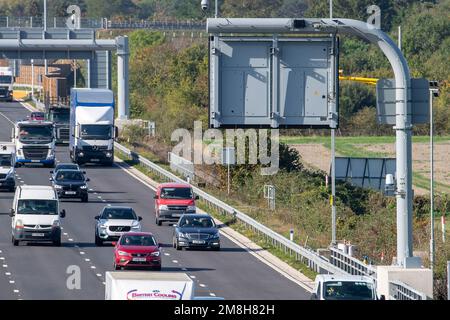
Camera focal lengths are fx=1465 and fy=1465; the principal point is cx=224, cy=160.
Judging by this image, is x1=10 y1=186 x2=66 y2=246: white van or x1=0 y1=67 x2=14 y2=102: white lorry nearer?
x1=10 y1=186 x2=66 y2=246: white van

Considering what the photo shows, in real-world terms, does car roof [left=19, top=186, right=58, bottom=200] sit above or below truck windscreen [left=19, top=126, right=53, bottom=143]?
below

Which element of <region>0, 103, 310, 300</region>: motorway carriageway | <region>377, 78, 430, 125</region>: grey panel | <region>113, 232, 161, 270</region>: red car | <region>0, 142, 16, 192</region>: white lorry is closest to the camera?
<region>377, 78, 430, 125</region>: grey panel

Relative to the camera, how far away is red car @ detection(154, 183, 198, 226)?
196ft

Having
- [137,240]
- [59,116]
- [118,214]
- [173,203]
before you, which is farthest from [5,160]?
[59,116]

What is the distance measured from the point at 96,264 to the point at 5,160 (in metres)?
22.2

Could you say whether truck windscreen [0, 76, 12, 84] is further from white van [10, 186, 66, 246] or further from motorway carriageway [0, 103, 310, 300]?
white van [10, 186, 66, 246]

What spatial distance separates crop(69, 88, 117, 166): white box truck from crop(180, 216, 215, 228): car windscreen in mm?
25922

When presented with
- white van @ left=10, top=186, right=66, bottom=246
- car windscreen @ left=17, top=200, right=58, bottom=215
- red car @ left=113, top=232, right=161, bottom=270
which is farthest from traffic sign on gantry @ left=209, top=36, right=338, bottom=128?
car windscreen @ left=17, top=200, right=58, bottom=215

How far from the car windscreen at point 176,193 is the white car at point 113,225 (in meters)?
6.74

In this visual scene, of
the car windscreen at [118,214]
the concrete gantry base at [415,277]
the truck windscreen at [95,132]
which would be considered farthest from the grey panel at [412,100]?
the truck windscreen at [95,132]

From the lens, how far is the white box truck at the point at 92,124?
78312 mm

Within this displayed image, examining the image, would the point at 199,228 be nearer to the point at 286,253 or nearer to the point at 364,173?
the point at 286,253

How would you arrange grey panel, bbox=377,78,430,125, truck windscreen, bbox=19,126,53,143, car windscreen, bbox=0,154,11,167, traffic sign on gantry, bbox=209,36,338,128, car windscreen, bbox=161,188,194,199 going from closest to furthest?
grey panel, bbox=377,78,430,125 < traffic sign on gantry, bbox=209,36,338,128 < car windscreen, bbox=161,188,194,199 < car windscreen, bbox=0,154,11,167 < truck windscreen, bbox=19,126,53,143

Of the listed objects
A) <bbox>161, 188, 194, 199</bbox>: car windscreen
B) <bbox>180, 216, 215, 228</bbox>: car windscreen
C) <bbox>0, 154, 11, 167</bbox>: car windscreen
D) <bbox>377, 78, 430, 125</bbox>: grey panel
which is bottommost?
<bbox>180, 216, 215, 228</bbox>: car windscreen
